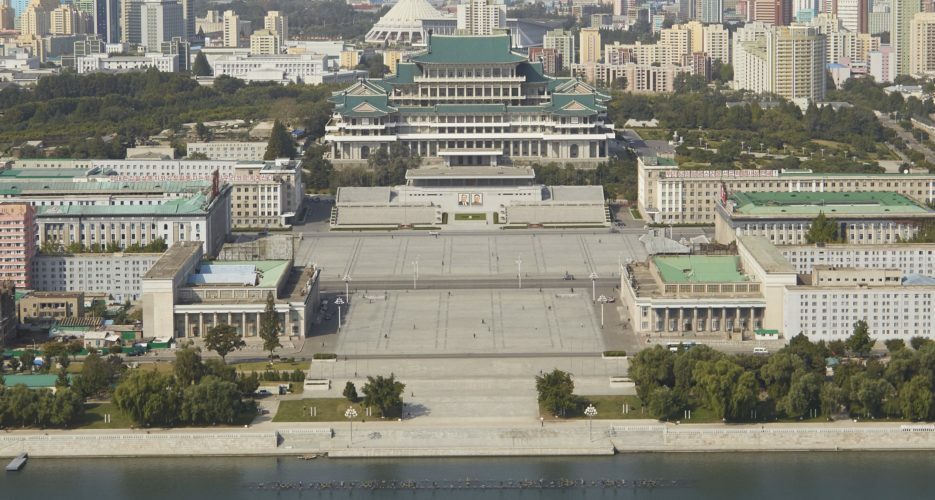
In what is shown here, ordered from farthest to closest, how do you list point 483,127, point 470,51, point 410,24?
point 410,24
point 470,51
point 483,127

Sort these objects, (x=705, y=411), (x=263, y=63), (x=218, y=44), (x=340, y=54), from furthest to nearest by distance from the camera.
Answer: (x=218, y=44) < (x=340, y=54) < (x=263, y=63) < (x=705, y=411)

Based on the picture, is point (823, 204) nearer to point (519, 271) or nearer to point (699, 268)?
point (519, 271)

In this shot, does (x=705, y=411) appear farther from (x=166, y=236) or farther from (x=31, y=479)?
(x=166, y=236)

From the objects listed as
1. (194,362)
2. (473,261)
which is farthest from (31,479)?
(473,261)

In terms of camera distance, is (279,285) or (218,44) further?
(218,44)

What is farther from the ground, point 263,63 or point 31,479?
point 263,63

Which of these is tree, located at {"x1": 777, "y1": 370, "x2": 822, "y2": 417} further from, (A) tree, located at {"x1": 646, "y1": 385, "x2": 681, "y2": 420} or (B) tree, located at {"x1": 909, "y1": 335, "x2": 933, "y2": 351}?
(B) tree, located at {"x1": 909, "y1": 335, "x2": 933, "y2": 351}

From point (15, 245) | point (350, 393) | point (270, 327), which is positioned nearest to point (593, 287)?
point (270, 327)
